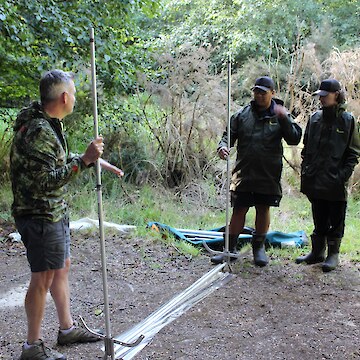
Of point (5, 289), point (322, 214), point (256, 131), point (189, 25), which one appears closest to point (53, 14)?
point (256, 131)

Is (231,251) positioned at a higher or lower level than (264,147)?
lower

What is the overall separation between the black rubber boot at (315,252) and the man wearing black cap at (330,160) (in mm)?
62

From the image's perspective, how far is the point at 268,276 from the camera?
4.27 metres

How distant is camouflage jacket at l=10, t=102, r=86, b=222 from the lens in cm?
248

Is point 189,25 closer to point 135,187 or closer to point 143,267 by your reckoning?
point 135,187

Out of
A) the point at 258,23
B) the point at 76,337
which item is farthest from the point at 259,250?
the point at 258,23

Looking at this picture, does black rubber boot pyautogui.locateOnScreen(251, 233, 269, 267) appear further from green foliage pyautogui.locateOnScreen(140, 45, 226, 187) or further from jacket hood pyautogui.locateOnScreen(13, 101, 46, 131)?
green foliage pyautogui.locateOnScreen(140, 45, 226, 187)

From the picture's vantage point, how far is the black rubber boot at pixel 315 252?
4457 millimetres

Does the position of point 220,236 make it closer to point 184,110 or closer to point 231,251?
point 231,251

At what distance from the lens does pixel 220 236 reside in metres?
5.32

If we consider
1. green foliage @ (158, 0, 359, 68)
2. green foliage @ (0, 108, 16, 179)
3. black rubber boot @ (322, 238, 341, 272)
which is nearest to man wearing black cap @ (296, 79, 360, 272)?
black rubber boot @ (322, 238, 341, 272)

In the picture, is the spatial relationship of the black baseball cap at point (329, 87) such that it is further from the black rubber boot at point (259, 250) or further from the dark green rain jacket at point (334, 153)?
the black rubber boot at point (259, 250)

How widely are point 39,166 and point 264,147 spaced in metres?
2.32

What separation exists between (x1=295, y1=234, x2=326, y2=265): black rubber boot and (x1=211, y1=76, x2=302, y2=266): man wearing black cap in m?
0.50
